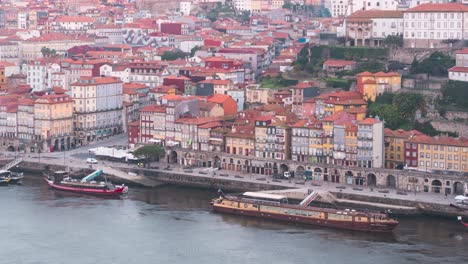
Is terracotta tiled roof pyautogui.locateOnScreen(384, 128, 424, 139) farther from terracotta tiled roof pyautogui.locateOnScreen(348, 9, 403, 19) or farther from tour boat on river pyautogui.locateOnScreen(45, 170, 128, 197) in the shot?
terracotta tiled roof pyautogui.locateOnScreen(348, 9, 403, 19)

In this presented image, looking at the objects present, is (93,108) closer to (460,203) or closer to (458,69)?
(458,69)

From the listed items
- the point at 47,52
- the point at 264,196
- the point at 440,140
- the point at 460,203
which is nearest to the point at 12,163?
the point at 264,196

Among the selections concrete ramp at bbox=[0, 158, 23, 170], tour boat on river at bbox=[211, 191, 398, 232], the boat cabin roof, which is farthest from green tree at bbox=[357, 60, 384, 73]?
concrete ramp at bbox=[0, 158, 23, 170]

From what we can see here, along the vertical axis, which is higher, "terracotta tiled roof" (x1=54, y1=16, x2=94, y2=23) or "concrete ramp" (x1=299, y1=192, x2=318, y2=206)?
"terracotta tiled roof" (x1=54, y1=16, x2=94, y2=23)

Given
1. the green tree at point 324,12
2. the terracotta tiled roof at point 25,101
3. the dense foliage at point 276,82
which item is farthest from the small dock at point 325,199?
the green tree at point 324,12

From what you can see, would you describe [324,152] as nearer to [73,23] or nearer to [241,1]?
[73,23]

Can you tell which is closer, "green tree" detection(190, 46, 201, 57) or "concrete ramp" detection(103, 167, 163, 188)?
"concrete ramp" detection(103, 167, 163, 188)
